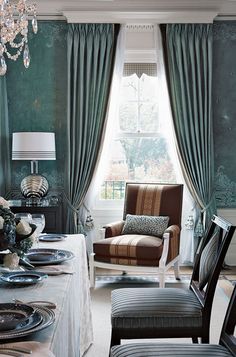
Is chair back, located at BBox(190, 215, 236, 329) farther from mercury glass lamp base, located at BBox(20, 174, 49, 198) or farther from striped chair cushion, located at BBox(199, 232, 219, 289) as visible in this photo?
mercury glass lamp base, located at BBox(20, 174, 49, 198)

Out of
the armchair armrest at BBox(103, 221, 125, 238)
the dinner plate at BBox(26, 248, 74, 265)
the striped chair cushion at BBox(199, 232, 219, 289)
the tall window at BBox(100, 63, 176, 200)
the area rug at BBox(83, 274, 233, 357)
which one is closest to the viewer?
the dinner plate at BBox(26, 248, 74, 265)

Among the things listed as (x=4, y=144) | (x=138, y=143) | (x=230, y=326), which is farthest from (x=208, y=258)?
(x=4, y=144)

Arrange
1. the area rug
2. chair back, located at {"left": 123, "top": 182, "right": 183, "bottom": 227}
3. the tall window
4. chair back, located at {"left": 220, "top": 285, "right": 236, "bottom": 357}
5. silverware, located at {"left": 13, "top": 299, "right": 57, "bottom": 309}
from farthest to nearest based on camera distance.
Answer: the tall window
chair back, located at {"left": 123, "top": 182, "right": 183, "bottom": 227}
the area rug
chair back, located at {"left": 220, "top": 285, "right": 236, "bottom": 357}
silverware, located at {"left": 13, "top": 299, "right": 57, "bottom": 309}

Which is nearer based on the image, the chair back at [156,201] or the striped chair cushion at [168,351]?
the striped chair cushion at [168,351]

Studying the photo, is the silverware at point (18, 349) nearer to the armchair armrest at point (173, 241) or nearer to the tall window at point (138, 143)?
the armchair armrest at point (173, 241)

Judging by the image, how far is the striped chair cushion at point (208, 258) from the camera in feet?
8.04

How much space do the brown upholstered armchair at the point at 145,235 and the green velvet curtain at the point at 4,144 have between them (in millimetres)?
1365

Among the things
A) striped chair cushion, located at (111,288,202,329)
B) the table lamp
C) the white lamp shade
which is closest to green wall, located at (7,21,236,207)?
the table lamp

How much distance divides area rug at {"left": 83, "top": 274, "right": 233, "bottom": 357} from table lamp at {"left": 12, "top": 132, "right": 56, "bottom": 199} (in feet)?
3.65

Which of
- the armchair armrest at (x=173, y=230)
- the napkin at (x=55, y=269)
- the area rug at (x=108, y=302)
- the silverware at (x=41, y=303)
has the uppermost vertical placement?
the silverware at (x=41, y=303)

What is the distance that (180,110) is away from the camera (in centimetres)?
546

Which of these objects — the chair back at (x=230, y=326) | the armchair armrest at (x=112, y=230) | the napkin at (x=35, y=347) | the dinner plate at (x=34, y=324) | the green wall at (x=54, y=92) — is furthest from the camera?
the green wall at (x=54, y=92)

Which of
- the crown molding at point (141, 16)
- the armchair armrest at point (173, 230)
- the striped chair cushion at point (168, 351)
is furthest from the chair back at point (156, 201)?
the striped chair cushion at point (168, 351)

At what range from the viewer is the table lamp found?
5020 millimetres
